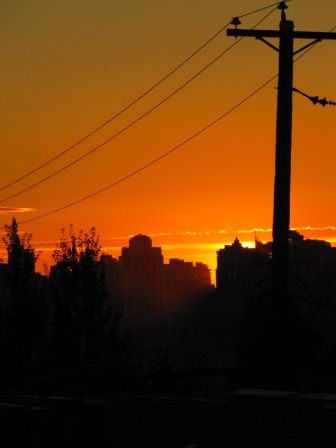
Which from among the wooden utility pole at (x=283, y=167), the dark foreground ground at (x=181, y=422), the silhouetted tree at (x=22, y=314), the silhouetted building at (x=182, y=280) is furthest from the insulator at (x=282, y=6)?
the silhouetted building at (x=182, y=280)

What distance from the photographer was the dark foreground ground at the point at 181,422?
1037 centimetres

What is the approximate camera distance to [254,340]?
62.6ft

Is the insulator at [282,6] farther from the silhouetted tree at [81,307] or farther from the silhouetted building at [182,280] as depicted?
the silhouetted building at [182,280]

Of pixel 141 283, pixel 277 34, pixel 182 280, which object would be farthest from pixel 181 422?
pixel 141 283

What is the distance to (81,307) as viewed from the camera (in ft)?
143

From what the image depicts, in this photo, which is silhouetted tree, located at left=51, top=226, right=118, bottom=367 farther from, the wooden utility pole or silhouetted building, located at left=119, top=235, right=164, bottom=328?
silhouetted building, located at left=119, top=235, right=164, bottom=328

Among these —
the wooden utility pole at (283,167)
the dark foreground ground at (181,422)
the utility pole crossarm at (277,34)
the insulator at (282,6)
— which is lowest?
the dark foreground ground at (181,422)

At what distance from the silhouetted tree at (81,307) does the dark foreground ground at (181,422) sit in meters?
22.4

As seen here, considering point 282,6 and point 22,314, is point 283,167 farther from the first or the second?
point 22,314

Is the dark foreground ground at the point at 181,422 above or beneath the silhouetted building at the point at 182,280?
beneath

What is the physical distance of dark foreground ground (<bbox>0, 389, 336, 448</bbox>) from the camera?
10.4 m

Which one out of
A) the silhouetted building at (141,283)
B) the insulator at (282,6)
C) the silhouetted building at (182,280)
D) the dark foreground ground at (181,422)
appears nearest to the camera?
the dark foreground ground at (181,422)

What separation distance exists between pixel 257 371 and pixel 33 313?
26388 millimetres

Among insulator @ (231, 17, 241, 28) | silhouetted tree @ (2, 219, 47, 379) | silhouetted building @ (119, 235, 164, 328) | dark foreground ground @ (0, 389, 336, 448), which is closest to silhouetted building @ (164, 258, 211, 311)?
silhouetted building @ (119, 235, 164, 328)
